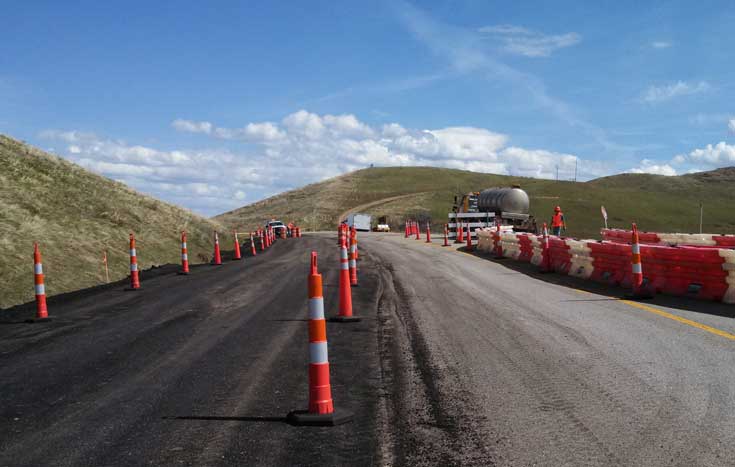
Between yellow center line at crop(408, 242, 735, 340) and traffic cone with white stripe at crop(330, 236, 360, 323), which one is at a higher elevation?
traffic cone with white stripe at crop(330, 236, 360, 323)

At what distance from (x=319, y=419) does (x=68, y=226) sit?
24.0 meters

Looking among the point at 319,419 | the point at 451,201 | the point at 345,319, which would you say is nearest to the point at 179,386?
the point at 319,419

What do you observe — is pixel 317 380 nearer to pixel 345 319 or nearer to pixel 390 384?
pixel 390 384

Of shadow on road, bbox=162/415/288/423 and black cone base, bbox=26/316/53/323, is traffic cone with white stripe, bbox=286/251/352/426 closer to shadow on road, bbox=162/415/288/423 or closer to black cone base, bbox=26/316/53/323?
shadow on road, bbox=162/415/288/423

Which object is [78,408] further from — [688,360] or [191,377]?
[688,360]

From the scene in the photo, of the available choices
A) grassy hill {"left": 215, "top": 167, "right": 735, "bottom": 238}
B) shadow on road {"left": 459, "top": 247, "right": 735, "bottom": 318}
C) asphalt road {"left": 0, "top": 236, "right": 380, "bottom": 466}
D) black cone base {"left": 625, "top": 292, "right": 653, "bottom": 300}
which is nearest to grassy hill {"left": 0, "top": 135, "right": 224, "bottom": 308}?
asphalt road {"left": 0, "top": 236, "right": 380, "bottom": 466}

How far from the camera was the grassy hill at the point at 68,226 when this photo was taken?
19953 mm

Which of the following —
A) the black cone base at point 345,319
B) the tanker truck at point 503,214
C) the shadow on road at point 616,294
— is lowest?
the shadow on road at point 616,294

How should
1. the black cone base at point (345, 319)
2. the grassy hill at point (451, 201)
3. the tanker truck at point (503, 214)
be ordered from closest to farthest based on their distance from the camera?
1. the black cone base at point (345, 319)
2. the tanker truck at point (503, 214)
3. the grassy hill at point (451, 201)

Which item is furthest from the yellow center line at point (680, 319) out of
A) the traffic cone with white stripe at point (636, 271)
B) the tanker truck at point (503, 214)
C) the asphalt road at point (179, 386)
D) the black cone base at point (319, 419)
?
the tanker truck at point (503, 214)

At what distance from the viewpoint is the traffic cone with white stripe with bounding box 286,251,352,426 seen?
207 inches

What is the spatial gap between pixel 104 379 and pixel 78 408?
42.1 inches

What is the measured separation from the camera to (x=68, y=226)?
26406 mm

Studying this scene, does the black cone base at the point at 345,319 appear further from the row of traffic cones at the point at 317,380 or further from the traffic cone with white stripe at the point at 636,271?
the traffic cone with white stripe at the point at 636,271
